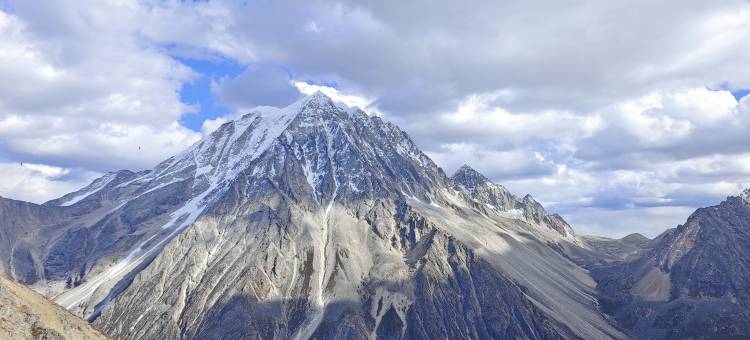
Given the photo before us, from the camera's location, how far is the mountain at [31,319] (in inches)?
5103

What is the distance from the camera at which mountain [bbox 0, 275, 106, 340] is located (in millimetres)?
129625

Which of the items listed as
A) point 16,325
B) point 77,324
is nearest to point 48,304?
point 77,324

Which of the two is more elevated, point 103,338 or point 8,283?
point 8,283

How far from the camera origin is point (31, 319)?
134 metres

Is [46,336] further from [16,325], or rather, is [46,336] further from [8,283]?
[8,283]

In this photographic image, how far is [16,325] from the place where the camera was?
Answer: 130 meters

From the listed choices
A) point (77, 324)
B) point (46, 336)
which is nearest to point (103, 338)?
point (77, 324)

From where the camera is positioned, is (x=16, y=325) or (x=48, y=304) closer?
(x=16, y=325)

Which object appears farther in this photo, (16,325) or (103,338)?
(103,338)

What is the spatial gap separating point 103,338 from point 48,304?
1507 cm

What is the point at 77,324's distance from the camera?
481ft

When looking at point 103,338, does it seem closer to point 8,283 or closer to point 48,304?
point 48,304

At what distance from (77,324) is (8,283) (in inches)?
702

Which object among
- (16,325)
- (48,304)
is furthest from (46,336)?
(48,304)
